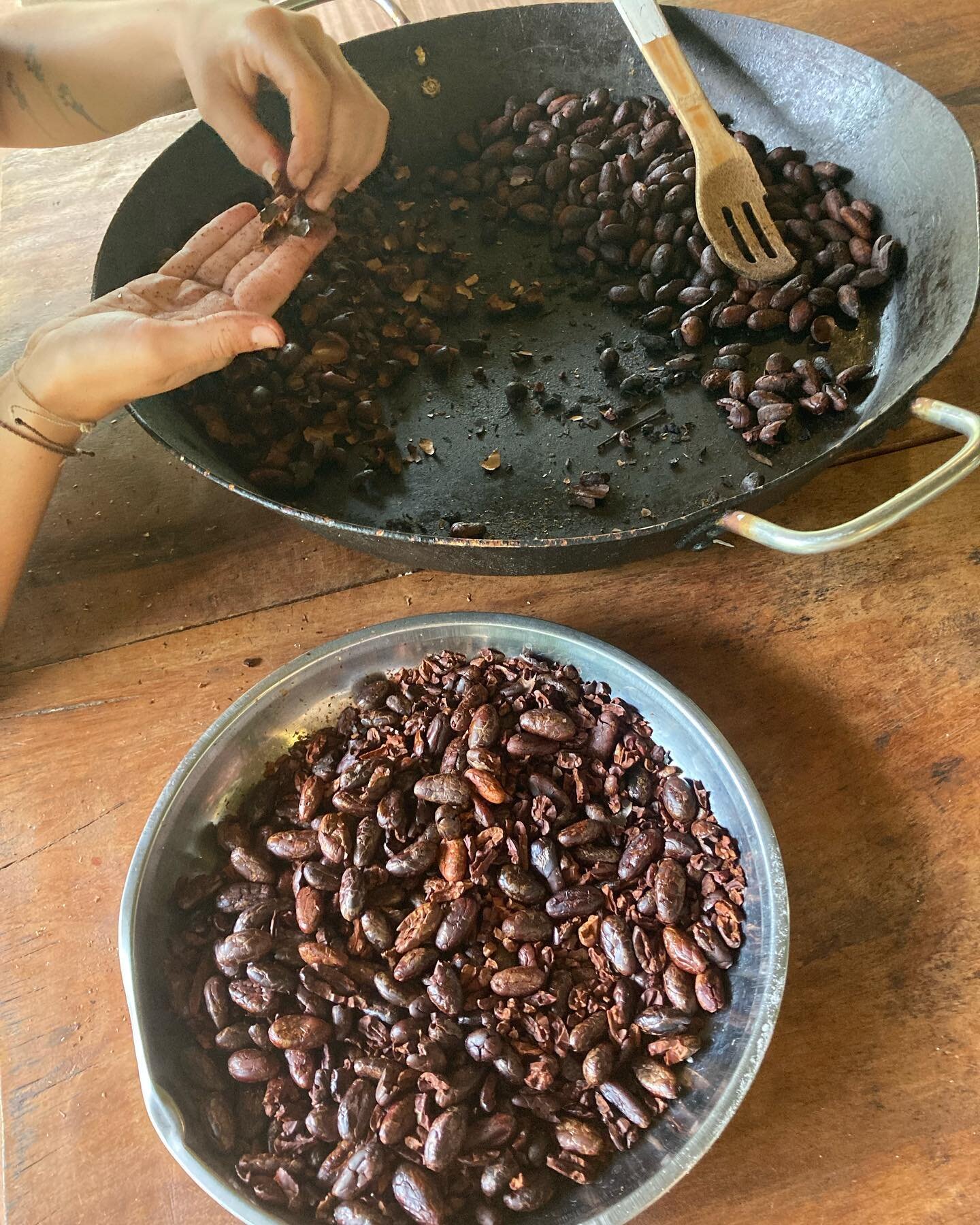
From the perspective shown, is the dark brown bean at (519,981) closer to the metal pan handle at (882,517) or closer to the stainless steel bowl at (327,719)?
the stainless steel bowl at (327,719)

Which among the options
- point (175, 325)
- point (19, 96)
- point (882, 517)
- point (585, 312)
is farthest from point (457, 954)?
point (19, 96)

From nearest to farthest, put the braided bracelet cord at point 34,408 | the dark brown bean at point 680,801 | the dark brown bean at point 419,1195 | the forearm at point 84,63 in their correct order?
the dark brown bean at point 419,1195
the dark brown bean at point 680,801
the braided bracelet cord at point 34,408
the forearm at point 84,63

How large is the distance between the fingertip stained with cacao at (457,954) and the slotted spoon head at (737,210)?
525mm

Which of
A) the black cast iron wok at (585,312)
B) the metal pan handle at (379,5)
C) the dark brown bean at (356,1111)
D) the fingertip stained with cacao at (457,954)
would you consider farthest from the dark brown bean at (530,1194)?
the metal pan handle at (379,5)

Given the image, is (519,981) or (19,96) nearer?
(519,981)

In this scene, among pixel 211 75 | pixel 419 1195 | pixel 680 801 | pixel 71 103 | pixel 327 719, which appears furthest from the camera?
pixel 71 103

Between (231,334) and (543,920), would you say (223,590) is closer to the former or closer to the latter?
(231,334)

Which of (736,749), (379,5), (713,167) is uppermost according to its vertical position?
(379,5)

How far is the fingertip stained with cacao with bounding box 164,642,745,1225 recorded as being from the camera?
547 millimetres

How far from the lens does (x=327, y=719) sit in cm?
74

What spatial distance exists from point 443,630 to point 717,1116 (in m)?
0.42

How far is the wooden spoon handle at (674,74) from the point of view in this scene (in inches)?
35.4

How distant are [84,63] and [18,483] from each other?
51cm

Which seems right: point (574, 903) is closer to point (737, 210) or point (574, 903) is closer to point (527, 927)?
point (527, 927)
